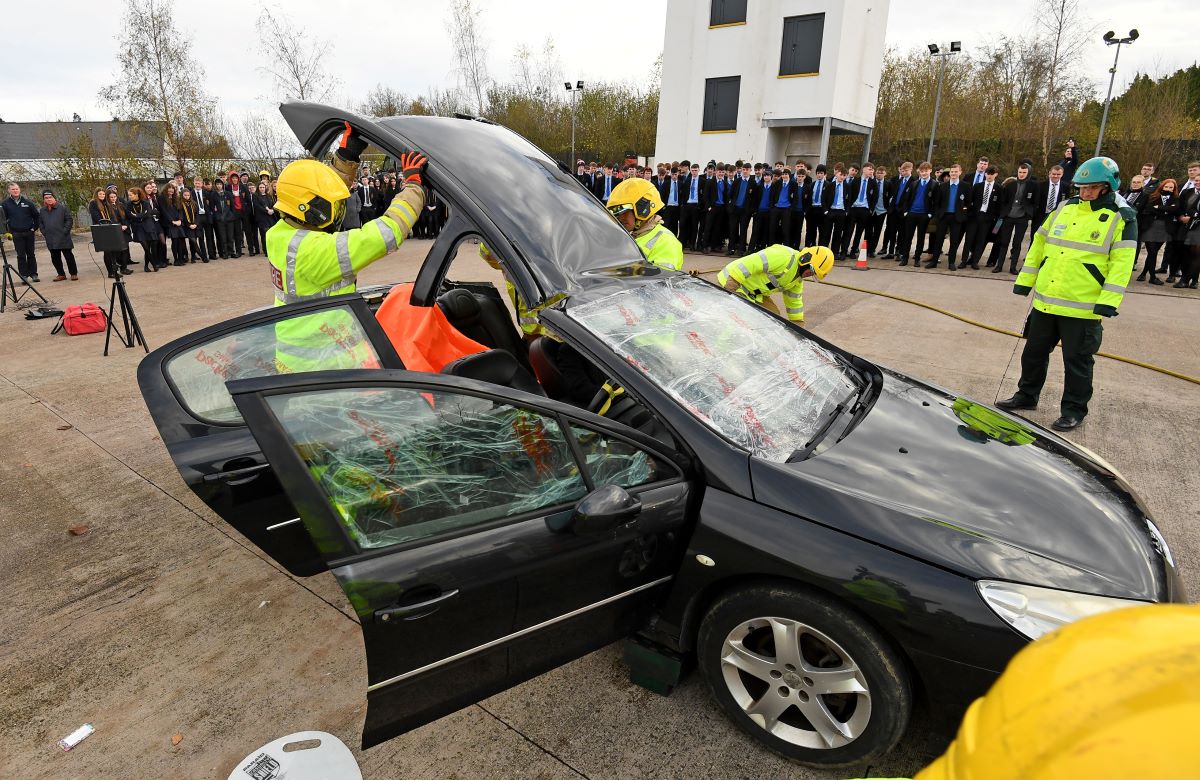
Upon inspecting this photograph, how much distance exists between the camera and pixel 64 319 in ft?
25.3

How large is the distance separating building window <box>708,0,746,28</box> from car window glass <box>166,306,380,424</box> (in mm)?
22479

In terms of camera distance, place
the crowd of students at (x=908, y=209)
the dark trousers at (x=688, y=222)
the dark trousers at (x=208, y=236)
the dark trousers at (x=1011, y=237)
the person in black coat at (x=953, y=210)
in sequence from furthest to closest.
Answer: the dark trousers at (x=688, y=222)
the dark trousers at (x=208, y=236)
the person in black coat at (x=953, y=210)
the dark trousers at (x=1011, y=237)
the crowd of students at (x=908, y=209)

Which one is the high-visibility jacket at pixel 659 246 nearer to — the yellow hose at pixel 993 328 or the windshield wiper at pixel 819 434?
the yellow hose at pixel 993 328

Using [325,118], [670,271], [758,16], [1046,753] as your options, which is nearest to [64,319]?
[325,118]

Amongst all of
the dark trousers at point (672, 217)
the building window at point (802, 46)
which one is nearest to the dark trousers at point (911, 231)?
the dark trousers at point (672, 217)

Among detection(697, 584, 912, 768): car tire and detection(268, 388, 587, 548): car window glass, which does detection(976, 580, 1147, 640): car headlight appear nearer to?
detection(697, 584, 912, 768): car tire

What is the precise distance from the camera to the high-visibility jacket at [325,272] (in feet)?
9.26

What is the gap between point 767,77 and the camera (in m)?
21.2

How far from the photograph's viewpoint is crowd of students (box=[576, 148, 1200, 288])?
407 inches

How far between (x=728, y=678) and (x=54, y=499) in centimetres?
410

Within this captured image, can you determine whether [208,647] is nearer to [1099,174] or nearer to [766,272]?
[766,272]

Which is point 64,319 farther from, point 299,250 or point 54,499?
point 299,250

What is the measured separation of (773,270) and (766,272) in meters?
0.05

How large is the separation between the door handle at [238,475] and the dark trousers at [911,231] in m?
12.1
